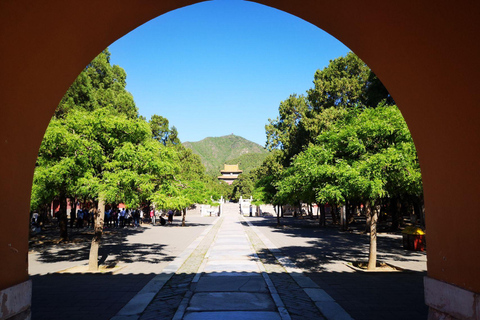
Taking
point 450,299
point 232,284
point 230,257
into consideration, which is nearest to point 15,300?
point 450,299

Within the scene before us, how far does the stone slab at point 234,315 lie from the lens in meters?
5.48

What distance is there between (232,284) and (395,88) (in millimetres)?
6060

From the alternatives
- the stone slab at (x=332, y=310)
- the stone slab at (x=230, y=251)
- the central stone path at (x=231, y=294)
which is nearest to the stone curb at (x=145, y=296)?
the central stone path at (x=231, y=294)

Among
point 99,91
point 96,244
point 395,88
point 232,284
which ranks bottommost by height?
point 232,284

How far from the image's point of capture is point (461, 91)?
284 cm

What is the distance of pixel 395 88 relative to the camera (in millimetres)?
3682

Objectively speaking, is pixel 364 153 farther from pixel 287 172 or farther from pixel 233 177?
pixel 233 177

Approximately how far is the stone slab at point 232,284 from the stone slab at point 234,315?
156 cm

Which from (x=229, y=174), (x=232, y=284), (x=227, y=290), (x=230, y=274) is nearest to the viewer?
(x=227, y=290)

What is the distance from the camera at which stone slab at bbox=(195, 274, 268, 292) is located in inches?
291

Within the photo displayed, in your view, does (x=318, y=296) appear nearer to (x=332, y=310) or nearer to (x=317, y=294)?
(x=317, y=294)

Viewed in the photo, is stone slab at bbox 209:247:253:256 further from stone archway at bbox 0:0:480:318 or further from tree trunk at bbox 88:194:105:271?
stone archway at bbox 0:0:480:318

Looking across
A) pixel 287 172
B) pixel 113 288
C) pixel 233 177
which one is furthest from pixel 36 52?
pixel 233 177

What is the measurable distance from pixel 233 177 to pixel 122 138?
97967 millimetres
